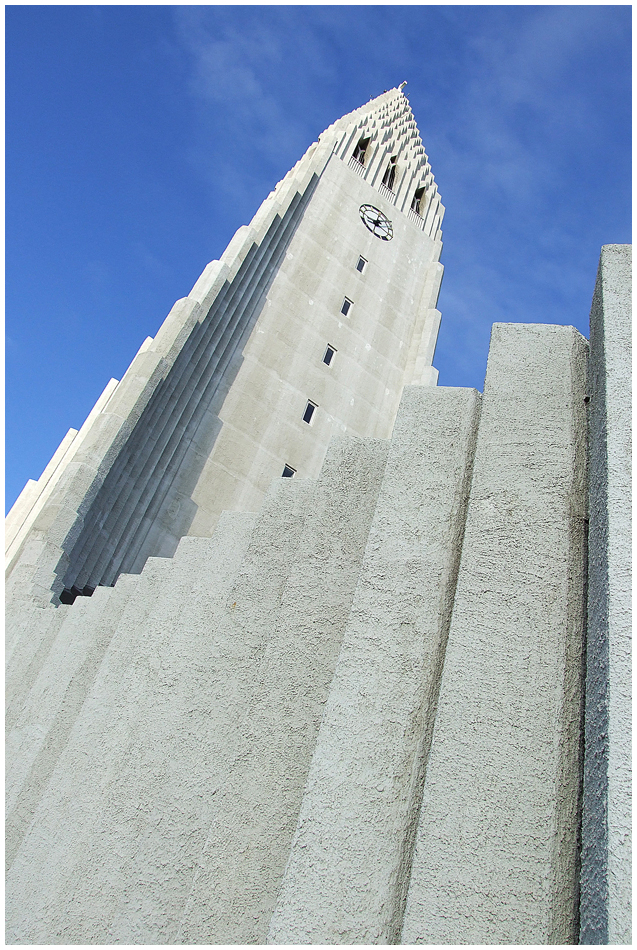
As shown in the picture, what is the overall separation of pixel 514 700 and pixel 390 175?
87.6 ft

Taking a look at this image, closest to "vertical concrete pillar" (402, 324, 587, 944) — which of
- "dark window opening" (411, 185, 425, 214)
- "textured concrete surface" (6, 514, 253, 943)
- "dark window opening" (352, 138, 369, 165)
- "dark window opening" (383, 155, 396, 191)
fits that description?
"textured concrete surface" (6, 514, 253, 943)

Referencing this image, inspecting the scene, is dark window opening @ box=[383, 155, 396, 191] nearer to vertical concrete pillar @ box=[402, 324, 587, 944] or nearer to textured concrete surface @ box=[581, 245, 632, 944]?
textured concrete surface @ box=[581, 245, 632, 944]

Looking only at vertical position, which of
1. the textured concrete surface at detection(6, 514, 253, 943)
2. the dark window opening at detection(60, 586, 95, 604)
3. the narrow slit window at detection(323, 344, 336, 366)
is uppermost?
the narrow slit window at detection(323, 344, 336, 366)

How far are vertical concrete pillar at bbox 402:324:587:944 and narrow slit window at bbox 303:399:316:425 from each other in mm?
15644

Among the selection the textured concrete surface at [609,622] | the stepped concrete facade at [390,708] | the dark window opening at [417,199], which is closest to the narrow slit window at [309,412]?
the dark window opening at [417,199]

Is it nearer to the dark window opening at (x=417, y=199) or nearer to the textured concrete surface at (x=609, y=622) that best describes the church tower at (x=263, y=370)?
the dark window opening at (x=417, y=199)

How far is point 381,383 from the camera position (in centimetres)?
2131

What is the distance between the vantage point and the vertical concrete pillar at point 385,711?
247 centimetres

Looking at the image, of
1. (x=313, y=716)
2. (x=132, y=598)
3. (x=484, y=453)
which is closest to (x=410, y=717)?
(x=313, y=716)

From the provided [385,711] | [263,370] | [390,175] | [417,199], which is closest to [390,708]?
[385,711]

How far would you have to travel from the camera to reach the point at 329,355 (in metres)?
20.5

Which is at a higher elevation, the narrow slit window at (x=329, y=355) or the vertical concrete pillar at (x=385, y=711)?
the narrow slit window at (x=329, y=355)

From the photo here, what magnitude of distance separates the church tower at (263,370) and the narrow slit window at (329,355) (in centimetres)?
4

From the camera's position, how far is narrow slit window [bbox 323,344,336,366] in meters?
20.3
